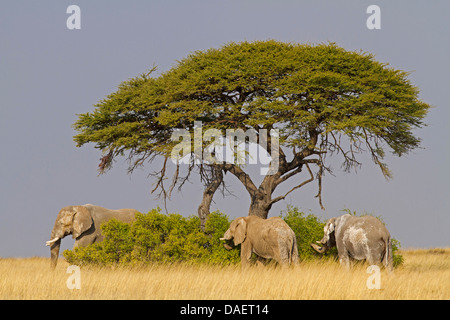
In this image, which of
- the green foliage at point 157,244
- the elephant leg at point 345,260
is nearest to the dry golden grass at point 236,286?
the elephant leg at point 345,260

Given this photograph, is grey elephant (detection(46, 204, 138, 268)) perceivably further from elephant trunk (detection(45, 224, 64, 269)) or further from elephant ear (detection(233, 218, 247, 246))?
elephant ear (detection(233, 218, 247, 246))

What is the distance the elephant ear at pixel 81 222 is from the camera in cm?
2306

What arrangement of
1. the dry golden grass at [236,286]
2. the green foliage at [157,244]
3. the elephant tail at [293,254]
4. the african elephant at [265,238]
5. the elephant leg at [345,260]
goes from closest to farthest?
the dry golden grass at [236,286] < the elephant leg at [345,260] < the african elephant at [265,238] < the elephant tail at [293,254] < the green foliage at [157,244]

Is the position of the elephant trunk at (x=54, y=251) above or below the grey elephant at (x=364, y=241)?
below

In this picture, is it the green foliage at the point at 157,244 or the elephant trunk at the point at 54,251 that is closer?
the green foliage at the point at 157,244

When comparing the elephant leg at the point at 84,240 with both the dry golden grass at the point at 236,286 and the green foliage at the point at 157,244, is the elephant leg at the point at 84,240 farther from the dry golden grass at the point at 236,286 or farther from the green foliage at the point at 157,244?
the dry golden grass at the point at 236,286

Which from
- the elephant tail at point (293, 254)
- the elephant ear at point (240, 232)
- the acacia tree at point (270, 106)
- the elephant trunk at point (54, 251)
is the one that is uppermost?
the acacia tree at point (270, 106)

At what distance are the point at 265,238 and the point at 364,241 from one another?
3012mm

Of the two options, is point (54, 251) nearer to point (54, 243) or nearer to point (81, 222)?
point (54, 243)

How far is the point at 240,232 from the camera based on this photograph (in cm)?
1998

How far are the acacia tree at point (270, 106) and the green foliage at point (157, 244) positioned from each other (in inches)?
150

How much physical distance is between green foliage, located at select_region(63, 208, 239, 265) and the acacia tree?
3811 millimetres

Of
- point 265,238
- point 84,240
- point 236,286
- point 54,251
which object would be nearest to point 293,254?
point 265,238
